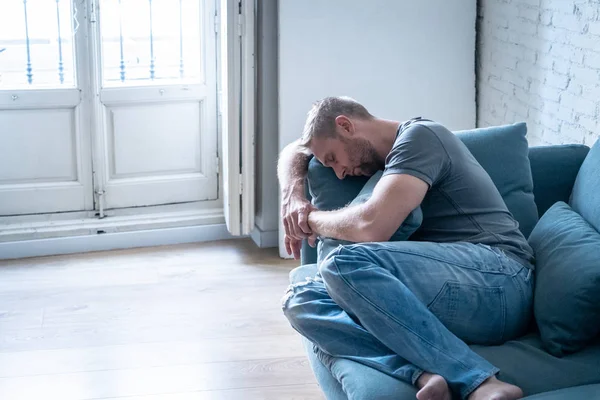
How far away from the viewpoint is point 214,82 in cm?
462

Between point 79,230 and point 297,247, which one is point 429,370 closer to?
point 297,247

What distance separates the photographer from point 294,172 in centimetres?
290

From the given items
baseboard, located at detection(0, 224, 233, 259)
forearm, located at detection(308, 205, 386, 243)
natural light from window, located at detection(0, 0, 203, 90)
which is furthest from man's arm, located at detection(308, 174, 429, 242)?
natural light from window, located at detection(0, 0, 203, 90)

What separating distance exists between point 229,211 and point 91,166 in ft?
2.51

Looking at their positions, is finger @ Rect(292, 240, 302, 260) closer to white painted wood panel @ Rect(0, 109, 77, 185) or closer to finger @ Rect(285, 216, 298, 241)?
finger @ Rect(285, 216, 298, 241)

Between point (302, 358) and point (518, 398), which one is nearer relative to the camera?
point (518, 398)

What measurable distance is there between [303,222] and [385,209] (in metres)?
0.38

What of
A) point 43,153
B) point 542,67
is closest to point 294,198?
point 542,67

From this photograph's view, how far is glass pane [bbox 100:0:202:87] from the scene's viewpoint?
441cm

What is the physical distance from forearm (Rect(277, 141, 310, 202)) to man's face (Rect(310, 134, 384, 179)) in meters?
0.14

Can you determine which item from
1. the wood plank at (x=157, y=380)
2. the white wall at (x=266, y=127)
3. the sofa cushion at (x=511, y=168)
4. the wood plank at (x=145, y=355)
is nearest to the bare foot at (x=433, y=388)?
the sofa cushion at (x=511, y=168)

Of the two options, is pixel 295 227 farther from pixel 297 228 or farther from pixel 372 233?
pixel 372 233

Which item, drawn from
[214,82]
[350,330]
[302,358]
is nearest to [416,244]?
[350,330]

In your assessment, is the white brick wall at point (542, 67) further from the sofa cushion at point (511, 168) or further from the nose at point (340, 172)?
the nose at point (340, 172)
